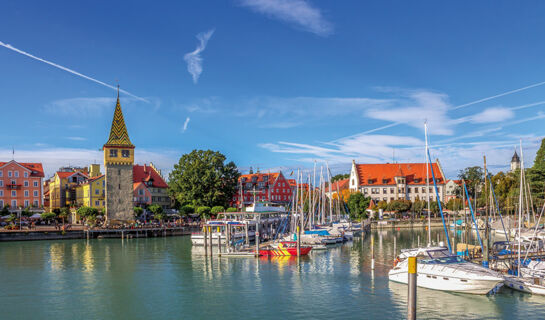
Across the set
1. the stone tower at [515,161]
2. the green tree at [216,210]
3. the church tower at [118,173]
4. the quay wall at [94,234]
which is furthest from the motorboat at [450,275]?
the stone tower at [515,161]

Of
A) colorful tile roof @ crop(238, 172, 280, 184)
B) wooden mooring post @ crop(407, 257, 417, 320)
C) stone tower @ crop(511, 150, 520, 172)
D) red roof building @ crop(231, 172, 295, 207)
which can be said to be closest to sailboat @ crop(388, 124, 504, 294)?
wooden mooring post @ crop(407, 257, 417, 320)

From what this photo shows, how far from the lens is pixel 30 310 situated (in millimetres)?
29000

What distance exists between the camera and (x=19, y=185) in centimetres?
9050

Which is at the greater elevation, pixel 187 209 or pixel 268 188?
pixel 268 188

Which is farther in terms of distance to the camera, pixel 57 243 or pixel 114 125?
pixel 114 125

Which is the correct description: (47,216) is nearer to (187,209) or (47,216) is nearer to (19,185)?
(19,185)

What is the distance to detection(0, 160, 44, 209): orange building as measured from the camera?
3519 inches

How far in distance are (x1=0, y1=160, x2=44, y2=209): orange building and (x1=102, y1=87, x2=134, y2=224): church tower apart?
1895cm

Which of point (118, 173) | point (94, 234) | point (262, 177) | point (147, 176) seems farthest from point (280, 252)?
point (262, 177)

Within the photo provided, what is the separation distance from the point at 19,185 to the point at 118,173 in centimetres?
2228

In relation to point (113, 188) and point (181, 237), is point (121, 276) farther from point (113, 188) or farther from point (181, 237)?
point (113, 188)

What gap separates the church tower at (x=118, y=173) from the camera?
278 ft

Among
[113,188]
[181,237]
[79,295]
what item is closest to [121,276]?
[79,295]

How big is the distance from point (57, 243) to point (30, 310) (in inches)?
1763
